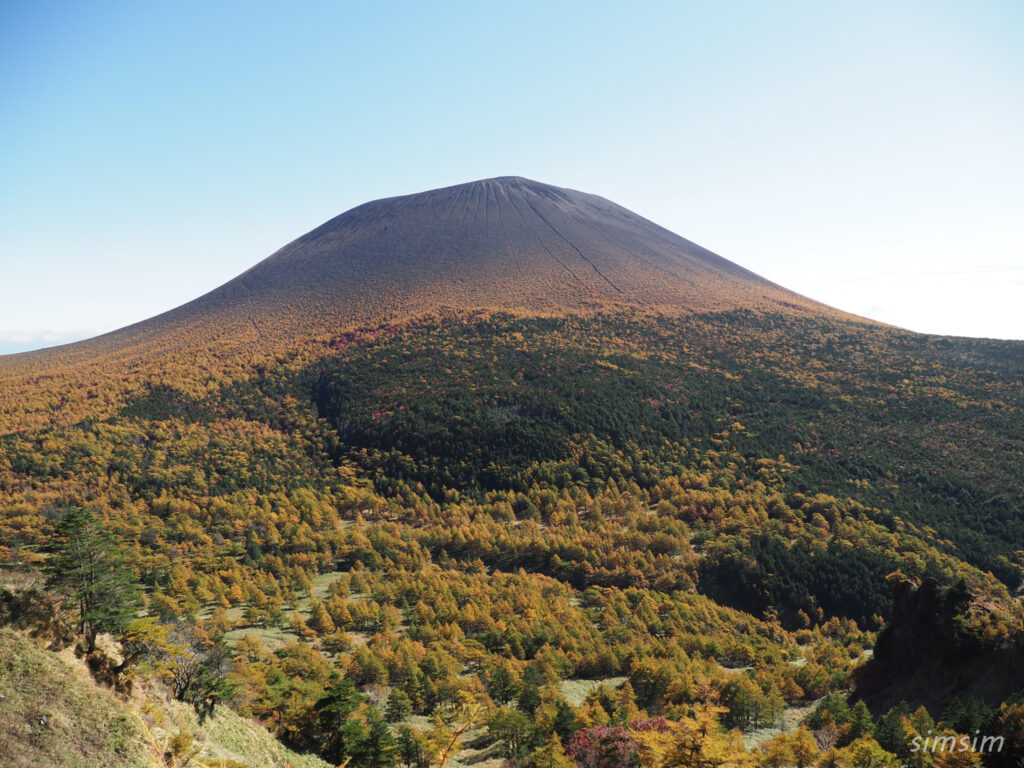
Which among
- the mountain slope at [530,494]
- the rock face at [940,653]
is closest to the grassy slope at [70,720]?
the mountain slope at [530,494]

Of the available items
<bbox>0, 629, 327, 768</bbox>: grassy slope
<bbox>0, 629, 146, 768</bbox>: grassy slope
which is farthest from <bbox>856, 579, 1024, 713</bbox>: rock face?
<bbox>0, 629, 146, 768</bbox>: grassy slope

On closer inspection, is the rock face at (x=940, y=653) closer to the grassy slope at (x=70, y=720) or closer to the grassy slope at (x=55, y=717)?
the grassy slope at (x=70, y=720)

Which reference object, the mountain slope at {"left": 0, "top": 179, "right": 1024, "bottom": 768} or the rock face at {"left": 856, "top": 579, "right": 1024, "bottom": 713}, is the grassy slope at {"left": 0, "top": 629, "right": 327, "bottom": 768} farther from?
the rock face at {"left": 856, "top": 579, "right": 1024, "bottom": 713}

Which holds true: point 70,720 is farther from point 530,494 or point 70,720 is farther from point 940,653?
point 530,494

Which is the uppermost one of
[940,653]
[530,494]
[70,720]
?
[70,720]

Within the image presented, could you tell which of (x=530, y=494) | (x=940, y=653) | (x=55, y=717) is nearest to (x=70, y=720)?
(x=55, y=717)

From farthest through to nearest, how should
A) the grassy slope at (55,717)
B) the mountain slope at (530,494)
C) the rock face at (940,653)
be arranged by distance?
the mountain slope at (530,494), the rock face at (940,653), the grassy slope at (55,717)

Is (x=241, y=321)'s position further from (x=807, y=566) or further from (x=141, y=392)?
(x=807, y=566)

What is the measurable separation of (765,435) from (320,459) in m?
108

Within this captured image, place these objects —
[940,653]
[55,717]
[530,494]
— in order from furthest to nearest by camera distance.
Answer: [530,494]
[940,653]
[55,717]

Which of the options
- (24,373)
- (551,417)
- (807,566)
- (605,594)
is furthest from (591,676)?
(24,373)

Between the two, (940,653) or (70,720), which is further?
(940,653)

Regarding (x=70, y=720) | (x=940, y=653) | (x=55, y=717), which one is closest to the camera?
(x=55, y=717)

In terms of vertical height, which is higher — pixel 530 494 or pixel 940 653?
pixel 940 653
